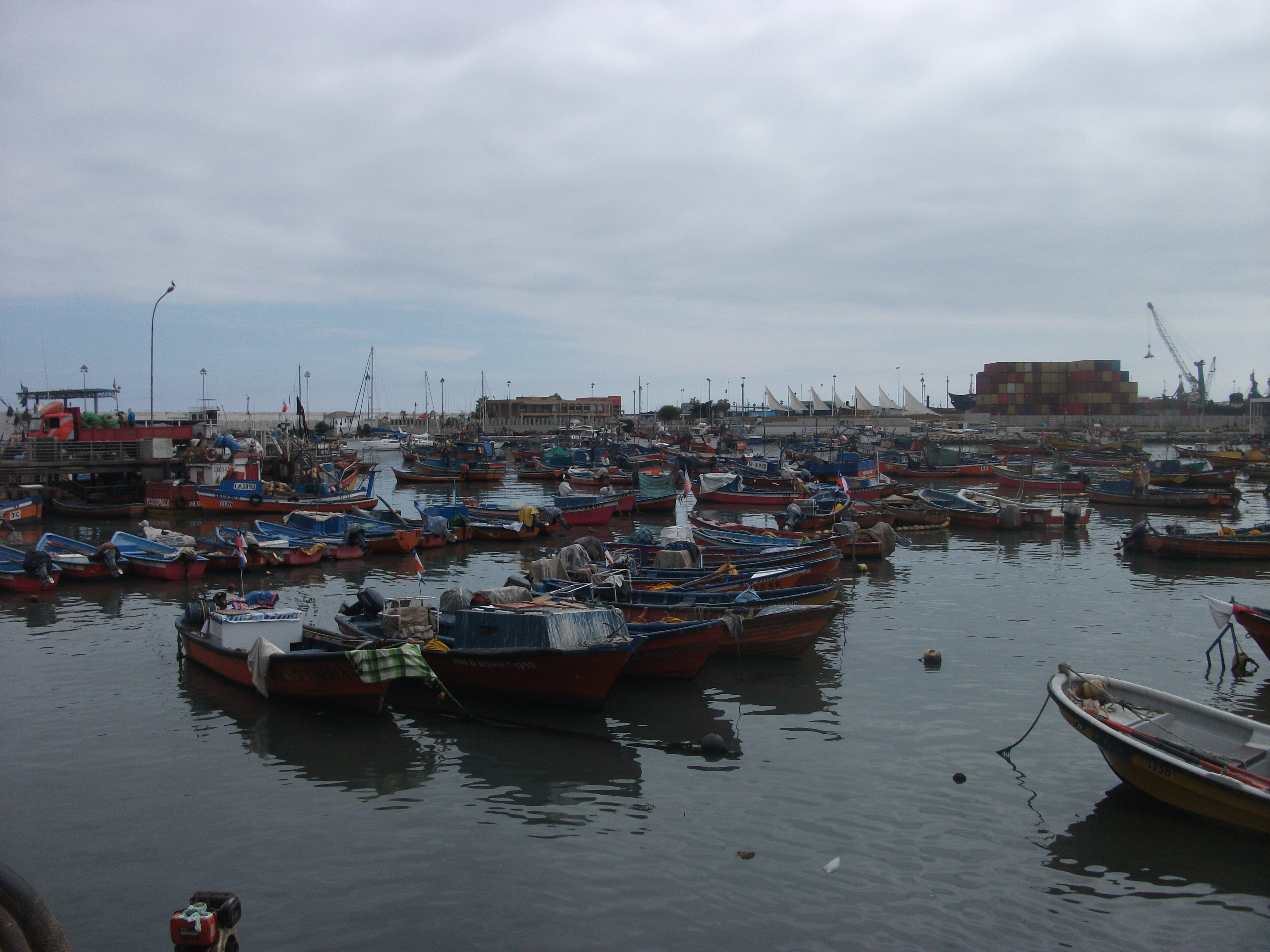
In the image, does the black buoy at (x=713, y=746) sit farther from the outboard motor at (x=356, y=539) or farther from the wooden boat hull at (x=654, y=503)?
the wooden boat hull at (x=654, y=503)

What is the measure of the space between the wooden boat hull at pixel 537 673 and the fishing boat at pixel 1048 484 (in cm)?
4166

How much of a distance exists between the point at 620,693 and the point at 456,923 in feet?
24.8

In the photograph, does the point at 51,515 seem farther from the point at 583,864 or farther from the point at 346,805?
the point at 583,864

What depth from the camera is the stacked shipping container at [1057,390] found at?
160625 millimetres

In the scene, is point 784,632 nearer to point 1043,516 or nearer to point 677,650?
point 677,650

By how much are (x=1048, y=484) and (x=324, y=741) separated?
47.8 meters

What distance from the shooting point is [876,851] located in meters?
9.93

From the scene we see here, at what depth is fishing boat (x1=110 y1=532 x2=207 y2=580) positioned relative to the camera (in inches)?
1051

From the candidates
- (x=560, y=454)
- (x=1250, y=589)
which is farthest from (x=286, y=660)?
(x=560, y=454)

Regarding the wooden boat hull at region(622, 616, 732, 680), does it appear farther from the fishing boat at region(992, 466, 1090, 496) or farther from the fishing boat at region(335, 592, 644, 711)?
the fishing boat at region(992, 466, 1090, 496)

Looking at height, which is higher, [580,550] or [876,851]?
[580,550]

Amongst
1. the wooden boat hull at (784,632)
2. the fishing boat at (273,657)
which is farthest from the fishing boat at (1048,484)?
the fishing boat at (273,657)

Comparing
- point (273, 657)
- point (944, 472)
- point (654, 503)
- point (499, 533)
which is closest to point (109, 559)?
point (499, 533)

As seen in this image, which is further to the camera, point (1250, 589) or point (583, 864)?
point (1250, 589)
